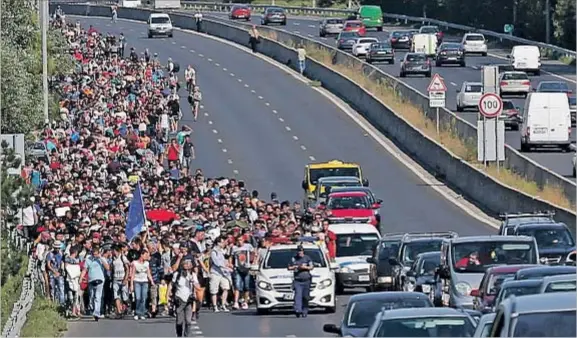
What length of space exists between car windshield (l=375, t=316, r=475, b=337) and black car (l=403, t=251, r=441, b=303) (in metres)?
10.1

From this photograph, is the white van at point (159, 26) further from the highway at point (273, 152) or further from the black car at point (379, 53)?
the black car at point (379, 53)

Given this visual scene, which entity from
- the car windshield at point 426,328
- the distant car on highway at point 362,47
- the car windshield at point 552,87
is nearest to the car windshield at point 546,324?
the car windshield at point 426,328

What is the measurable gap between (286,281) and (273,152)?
3043cm

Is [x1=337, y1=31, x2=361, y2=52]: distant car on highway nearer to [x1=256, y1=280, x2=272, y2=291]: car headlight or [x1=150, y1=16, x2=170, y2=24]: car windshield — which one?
[x1=150, y1=16, x2=170, y2=24]: car windshield

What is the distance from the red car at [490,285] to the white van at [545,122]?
32.6m

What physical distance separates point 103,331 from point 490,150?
2260cm

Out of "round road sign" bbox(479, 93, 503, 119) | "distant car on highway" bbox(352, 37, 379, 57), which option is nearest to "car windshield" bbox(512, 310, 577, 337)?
"round road sign" bbox(479, 93, 503, 119)

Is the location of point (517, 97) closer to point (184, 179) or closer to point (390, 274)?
point (184, 179)

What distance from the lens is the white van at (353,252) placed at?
34125mm

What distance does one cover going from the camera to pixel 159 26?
348ft

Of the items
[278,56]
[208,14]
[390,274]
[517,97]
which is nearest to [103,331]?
[390,274]

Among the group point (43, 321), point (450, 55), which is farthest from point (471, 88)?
point (43, 321)

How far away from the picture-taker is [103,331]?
28.9 metres

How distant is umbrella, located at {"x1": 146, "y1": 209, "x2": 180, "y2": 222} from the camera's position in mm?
36031
